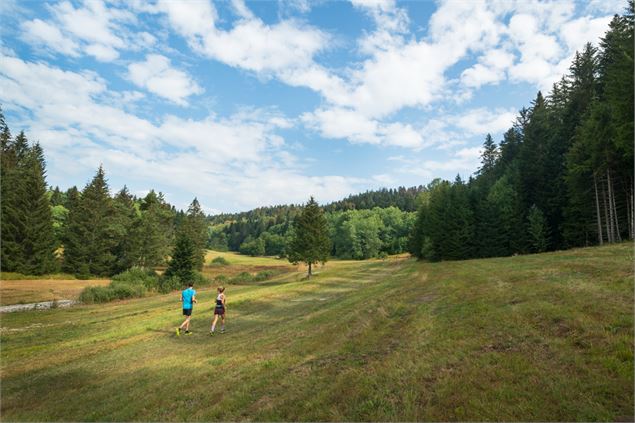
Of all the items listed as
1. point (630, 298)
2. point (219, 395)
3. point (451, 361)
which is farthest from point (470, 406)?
point (630, 298)

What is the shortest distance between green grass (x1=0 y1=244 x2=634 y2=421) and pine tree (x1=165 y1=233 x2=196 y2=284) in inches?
1355

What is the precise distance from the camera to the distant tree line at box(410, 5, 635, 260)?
109 feet

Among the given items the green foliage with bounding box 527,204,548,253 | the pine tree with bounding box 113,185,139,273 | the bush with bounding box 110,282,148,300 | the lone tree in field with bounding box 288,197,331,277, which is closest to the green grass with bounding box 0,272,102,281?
the pine tree with bounding box 113,185,139,273

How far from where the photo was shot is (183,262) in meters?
52.9

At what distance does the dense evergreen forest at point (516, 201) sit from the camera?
34312mm

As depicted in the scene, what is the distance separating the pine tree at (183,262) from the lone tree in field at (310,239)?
51.0ft

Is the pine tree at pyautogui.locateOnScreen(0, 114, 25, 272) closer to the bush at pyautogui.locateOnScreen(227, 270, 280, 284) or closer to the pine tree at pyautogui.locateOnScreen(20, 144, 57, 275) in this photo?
the pine tree at pyautogui.locateOnScreen(20, 144, 57, 275)

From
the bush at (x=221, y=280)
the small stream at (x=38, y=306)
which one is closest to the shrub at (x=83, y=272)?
the bush at (x=221, y=280)

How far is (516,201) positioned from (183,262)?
5261cm

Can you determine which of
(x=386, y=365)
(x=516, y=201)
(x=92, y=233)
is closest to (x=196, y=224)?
(x=92, y=233)

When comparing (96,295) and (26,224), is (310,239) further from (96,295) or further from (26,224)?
(26,224)

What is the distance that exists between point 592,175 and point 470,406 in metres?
41.4

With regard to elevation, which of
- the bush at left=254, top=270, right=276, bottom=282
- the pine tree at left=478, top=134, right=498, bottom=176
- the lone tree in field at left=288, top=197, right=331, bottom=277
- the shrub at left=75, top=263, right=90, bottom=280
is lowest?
the bush at left=254, top=270, right=276, bottom=282

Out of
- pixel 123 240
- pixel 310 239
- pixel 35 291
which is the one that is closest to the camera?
pixel 35 291
